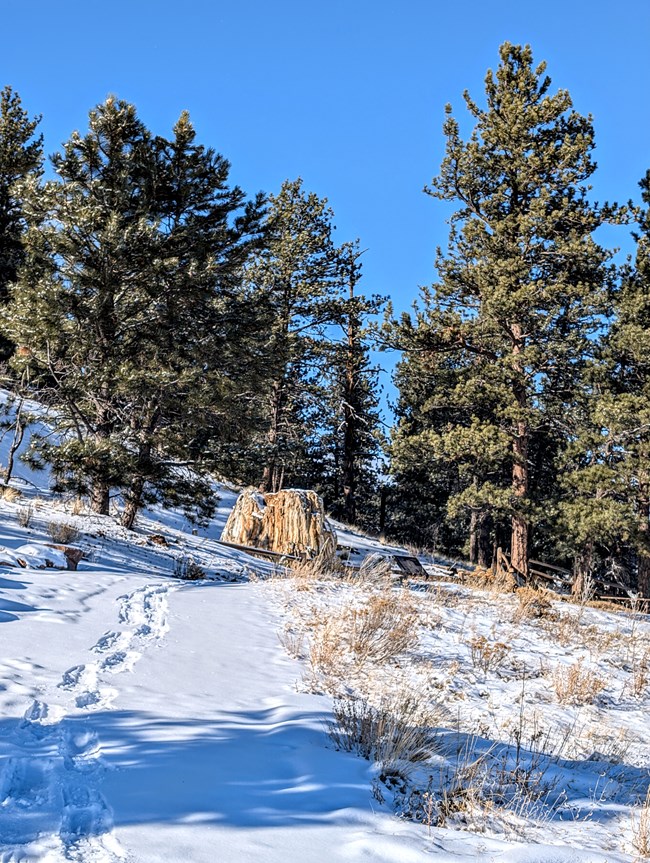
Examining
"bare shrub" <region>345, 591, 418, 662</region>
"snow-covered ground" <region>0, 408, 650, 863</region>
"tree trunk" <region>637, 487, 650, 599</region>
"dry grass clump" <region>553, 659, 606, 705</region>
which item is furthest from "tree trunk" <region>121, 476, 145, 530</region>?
"tree trunk" <region>637, 487, 650, 599</region>

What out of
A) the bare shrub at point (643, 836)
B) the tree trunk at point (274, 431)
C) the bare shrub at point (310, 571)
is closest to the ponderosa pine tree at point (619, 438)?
the bare shrub at point (310, 571)

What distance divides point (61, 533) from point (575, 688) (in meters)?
8.29

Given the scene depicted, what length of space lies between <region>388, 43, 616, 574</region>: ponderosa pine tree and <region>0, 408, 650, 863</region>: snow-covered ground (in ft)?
33.0

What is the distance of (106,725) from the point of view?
10.9 ft

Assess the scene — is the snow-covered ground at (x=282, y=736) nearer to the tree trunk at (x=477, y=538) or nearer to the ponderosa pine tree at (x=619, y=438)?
the ponderosa pine tree at (x=619, y=438)

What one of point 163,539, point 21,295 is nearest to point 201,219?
point 21,295

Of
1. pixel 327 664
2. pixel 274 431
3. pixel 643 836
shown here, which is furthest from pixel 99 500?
pixel 643 836

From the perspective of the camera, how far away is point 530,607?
9.93 meters

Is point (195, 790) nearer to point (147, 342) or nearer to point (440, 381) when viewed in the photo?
point (147, 342)

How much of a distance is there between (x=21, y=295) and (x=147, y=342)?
2.77 metres

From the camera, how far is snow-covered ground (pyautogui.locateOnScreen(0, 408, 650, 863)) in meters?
2.45

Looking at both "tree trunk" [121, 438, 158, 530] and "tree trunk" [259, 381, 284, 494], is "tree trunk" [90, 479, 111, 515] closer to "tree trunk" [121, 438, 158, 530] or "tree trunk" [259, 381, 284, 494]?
"tree trunk" [121, 438, 158, 530]

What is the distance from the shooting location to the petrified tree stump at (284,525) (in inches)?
611

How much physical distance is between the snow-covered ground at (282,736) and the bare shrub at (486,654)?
3 cm
